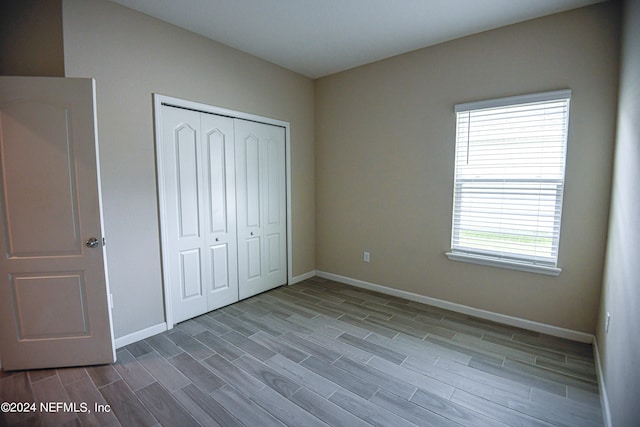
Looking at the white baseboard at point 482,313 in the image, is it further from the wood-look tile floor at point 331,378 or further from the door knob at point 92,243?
the door knob at point 92,243

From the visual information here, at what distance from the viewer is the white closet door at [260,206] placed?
355cm

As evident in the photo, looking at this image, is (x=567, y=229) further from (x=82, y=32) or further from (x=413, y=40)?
(x=82, y=32)

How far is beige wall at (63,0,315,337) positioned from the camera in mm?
2363

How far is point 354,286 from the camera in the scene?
416 centimetres

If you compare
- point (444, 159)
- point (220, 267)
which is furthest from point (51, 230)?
point (444, 159)

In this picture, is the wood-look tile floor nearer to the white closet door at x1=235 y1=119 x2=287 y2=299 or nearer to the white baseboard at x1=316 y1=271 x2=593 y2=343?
the white baseboard at x1=316 y1=271 x2=593 y2=343

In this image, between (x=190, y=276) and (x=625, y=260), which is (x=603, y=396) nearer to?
(x=625, y=260)

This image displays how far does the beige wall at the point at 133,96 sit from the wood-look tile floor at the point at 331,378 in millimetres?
577

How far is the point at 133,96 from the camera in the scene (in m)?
2.58

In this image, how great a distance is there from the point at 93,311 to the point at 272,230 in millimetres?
2071

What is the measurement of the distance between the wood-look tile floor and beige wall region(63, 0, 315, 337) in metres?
0.58

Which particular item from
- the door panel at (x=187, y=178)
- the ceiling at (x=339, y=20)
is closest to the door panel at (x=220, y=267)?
the door panel at (x=187, y=178)

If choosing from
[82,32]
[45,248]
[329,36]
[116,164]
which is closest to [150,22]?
[82,32]

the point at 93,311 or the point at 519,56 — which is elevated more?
the point at 519,56
